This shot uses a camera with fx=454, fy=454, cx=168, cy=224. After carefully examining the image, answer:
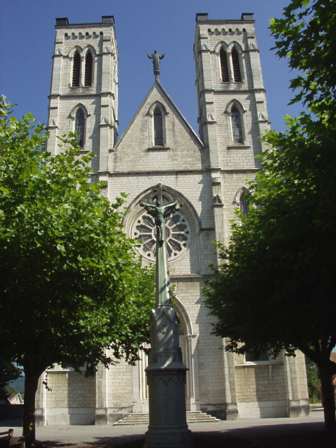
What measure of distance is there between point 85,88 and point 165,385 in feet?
78.6

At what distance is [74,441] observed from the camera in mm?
15641

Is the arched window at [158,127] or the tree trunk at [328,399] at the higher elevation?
the arched window at [158,127]

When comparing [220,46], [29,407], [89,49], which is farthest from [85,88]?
[29,407]

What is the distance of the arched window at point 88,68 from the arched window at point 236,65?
9.88 meters

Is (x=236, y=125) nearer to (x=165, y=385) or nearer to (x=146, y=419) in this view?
(x=146, y=419)

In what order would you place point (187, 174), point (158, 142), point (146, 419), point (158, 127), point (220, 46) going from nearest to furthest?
point (146, 419) < point (187, 174) < point (158, 142) < point (158, 127) < point (220, 46)

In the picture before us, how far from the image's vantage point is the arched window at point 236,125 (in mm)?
29031

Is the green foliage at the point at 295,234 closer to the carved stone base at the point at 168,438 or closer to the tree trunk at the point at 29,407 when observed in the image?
the carved stone base at the point at 168,438

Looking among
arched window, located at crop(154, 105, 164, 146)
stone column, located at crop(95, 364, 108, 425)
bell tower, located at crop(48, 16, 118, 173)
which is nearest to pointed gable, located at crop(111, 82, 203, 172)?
arched window, located at crop(154, 105, 164, 146)

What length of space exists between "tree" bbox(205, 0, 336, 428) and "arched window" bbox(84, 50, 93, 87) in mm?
18278

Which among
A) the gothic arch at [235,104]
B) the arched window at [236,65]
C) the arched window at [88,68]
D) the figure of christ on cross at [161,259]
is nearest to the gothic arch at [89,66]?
the arched window at [88,68]

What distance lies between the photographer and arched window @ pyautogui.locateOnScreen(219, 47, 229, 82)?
31156 mm

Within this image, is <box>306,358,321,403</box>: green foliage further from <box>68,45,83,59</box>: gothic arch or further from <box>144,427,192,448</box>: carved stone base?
<box>144,427,192,448</box>: carved stone base

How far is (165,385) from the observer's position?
10.9 m
